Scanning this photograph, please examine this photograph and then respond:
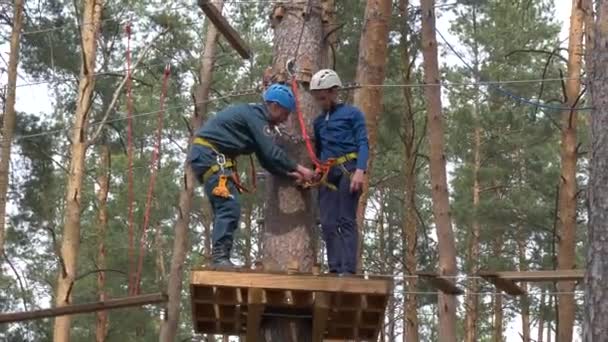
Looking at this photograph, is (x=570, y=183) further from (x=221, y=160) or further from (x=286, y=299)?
(x=286, y=299)

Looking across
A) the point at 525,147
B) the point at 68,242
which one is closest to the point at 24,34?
the point at 68,242

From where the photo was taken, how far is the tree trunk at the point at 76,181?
11.6 metres

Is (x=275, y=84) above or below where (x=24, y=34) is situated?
below

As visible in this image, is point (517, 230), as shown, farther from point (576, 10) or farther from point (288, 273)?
point (288, 273)

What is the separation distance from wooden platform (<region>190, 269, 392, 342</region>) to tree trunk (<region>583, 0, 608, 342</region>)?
1236 mm

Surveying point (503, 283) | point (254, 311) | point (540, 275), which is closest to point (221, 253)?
point (254, 311)

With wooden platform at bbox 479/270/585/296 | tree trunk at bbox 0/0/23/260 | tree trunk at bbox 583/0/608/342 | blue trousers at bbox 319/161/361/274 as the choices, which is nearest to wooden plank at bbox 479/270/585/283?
wooden platform at bbox 479/270/585/296

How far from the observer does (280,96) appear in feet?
16.5

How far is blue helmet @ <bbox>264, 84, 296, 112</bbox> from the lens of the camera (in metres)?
5.03

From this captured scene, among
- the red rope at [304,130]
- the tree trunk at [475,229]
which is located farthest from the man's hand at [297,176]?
the tree trunk at [475,229]

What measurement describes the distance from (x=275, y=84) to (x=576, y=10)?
8.59 m

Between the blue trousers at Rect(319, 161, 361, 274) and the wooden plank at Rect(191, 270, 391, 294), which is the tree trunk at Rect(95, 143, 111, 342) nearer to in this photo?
the blue trousers at Rect(319, 161, 361, 274)

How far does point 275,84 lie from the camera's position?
521cm

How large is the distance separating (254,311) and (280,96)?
107cm
